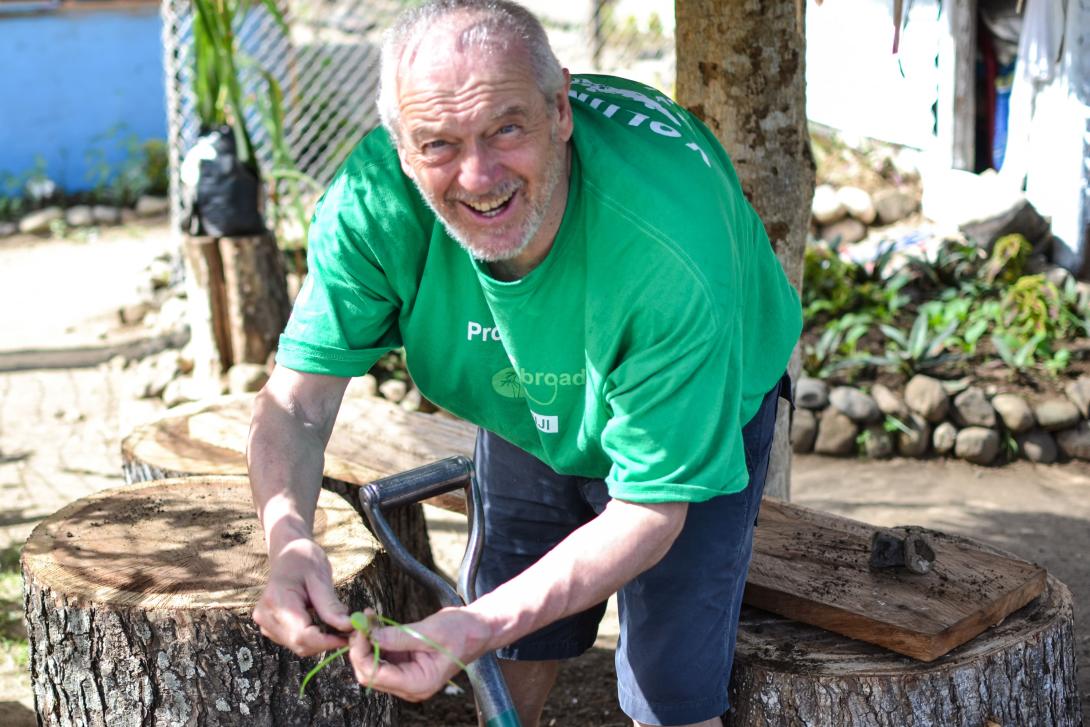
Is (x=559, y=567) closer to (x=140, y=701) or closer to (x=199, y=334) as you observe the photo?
(x=140, y=701)

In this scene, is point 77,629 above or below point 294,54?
below

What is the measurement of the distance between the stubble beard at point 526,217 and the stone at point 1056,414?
3.78 m

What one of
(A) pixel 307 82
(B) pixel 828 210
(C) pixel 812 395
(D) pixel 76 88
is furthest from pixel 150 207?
(C) pixel 812 395

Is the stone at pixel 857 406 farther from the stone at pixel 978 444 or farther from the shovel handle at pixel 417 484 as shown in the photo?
the shovel handle at pixel 417 484

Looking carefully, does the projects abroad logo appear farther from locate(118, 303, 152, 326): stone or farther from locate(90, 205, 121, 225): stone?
locate(90, 205, 121, 225): stone

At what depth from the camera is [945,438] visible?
5.26 metres

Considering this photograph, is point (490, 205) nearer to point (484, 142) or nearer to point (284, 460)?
point (484, 142)

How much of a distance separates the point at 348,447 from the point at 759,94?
1.48 meters

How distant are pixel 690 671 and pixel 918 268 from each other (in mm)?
4670

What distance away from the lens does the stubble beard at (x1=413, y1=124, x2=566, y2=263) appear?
1.99 m

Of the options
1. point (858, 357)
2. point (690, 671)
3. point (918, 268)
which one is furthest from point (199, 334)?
point (690, 671)

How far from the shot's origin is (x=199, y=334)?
6.10m

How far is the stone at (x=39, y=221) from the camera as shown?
962 centimetres

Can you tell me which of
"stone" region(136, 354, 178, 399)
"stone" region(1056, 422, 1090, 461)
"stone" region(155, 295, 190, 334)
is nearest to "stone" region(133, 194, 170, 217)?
"stone" region(155, 295, 190, 334)
